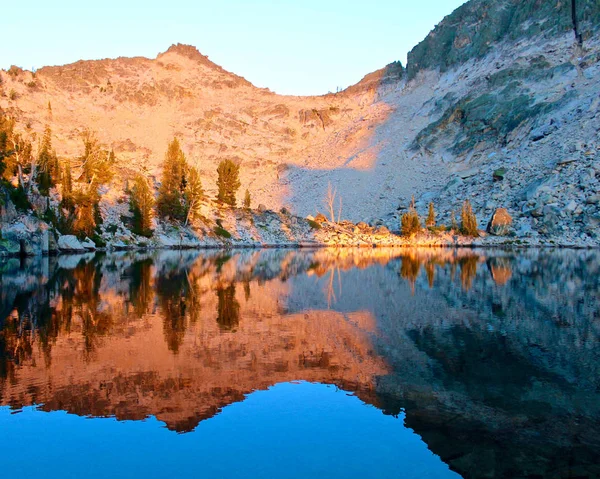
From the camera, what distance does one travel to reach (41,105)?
100 m

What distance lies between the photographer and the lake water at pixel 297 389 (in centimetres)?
554

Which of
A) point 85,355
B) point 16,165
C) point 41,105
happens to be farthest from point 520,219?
point 41,105

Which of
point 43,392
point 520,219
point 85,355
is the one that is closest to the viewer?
point 43,392

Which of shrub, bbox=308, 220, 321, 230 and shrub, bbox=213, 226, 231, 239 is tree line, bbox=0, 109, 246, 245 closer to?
shrub, bbox=213, 226, 231, 239

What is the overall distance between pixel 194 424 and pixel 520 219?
62.7 meters

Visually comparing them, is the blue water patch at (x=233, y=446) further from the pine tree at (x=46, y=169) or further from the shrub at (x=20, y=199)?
the pine tree at (x=46, y=169)

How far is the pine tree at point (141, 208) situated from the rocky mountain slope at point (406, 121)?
2.81 m

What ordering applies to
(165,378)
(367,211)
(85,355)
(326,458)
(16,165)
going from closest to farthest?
(326,458) → (165,378) → (85,355) → (16,165) → (367,211)

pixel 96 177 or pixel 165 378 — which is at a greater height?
pixel 96 177

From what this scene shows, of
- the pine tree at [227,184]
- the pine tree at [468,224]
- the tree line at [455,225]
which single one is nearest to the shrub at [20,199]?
the pine tree at [227,184]

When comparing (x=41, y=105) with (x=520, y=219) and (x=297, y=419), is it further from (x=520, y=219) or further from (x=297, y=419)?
(x=297, y=419)

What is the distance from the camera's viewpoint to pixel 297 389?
7922 mm

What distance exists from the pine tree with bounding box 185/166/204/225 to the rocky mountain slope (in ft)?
27.1

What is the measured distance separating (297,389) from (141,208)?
1809 inches
